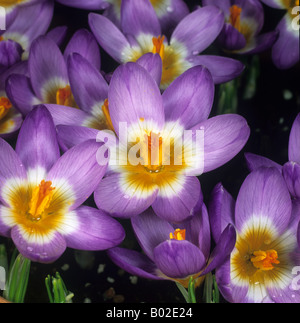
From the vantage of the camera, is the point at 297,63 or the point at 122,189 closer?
the point at 122,189

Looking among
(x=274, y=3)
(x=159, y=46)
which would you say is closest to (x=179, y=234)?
(x=159, y=46)

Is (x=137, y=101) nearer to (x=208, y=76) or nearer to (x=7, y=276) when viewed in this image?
(x=208, y=76)

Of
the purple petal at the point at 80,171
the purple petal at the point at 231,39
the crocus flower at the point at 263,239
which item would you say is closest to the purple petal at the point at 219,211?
the crocus flower at the point at 263,239

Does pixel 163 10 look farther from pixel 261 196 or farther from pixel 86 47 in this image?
pixel 261 196

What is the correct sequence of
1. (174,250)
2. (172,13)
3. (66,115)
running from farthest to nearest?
(172,13) → (66,115) → (174,250)
